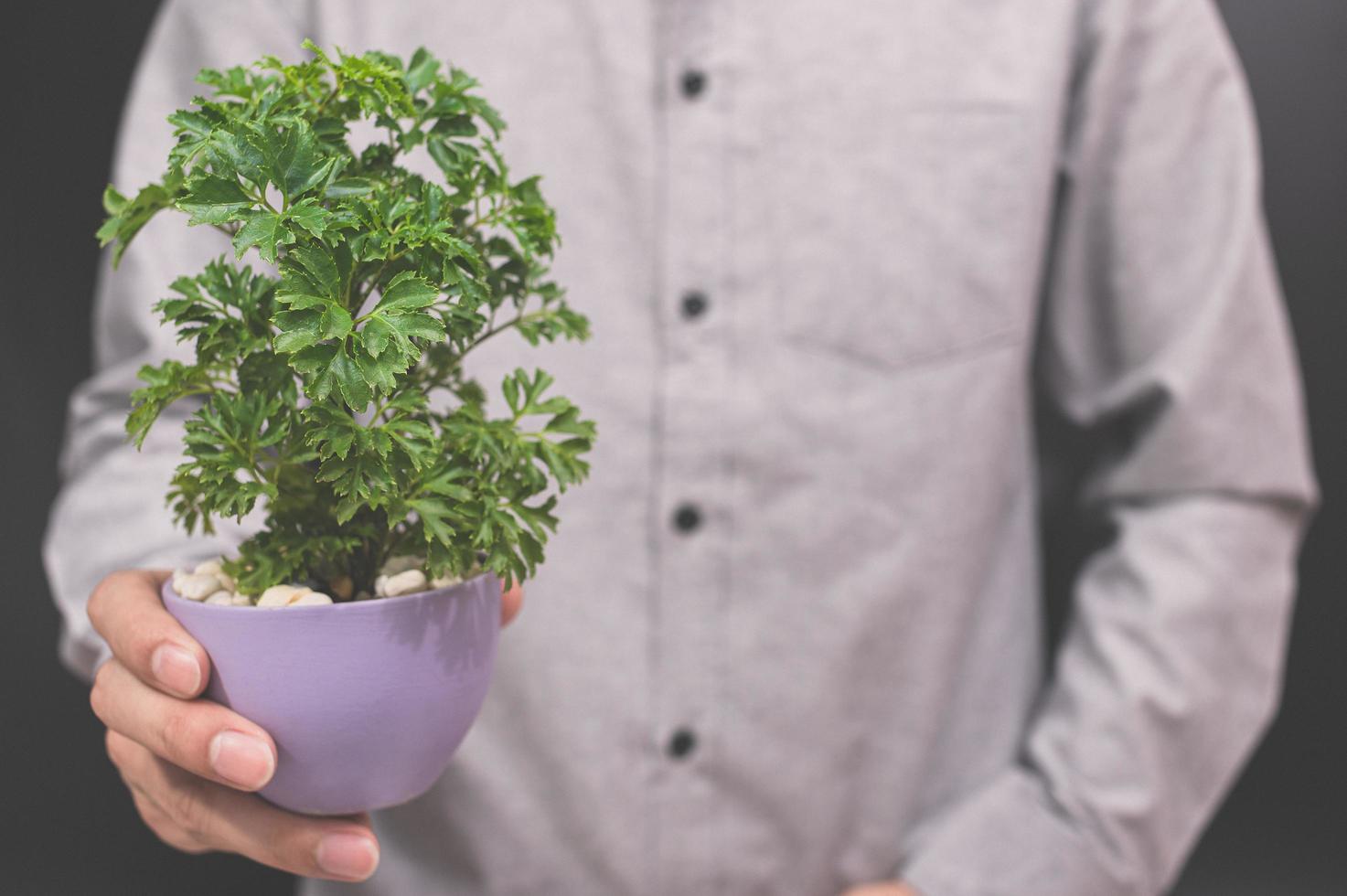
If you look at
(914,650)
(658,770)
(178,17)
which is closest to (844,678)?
(914,650)

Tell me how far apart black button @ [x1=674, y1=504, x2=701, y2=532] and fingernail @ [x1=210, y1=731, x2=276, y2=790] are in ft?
2.08

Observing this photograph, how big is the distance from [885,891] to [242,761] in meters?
0.85

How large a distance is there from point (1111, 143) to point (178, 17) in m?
1.02

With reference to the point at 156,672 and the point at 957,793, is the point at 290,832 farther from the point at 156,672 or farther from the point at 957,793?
the point at 957,793

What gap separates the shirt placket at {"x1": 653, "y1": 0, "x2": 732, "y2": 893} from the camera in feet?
3.74

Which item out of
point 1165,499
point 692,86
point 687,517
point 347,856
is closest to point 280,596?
point 347,856

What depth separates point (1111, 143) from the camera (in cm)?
127

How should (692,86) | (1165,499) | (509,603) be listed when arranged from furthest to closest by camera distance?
(1165,499) < (692,86) < (509,603)

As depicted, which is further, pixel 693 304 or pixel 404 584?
pixel 693 304

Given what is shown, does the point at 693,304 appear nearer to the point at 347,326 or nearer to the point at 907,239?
the point at 907,239

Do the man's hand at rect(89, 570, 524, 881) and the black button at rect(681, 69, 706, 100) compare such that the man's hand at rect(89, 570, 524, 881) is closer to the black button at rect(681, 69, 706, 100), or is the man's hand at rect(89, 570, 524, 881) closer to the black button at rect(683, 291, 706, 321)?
the black button at rect(683, 291, 706, 321)

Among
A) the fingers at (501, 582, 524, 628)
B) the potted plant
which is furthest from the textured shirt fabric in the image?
the potted plant

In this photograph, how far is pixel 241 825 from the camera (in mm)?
620

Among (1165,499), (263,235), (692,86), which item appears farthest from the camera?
(1165,499)
